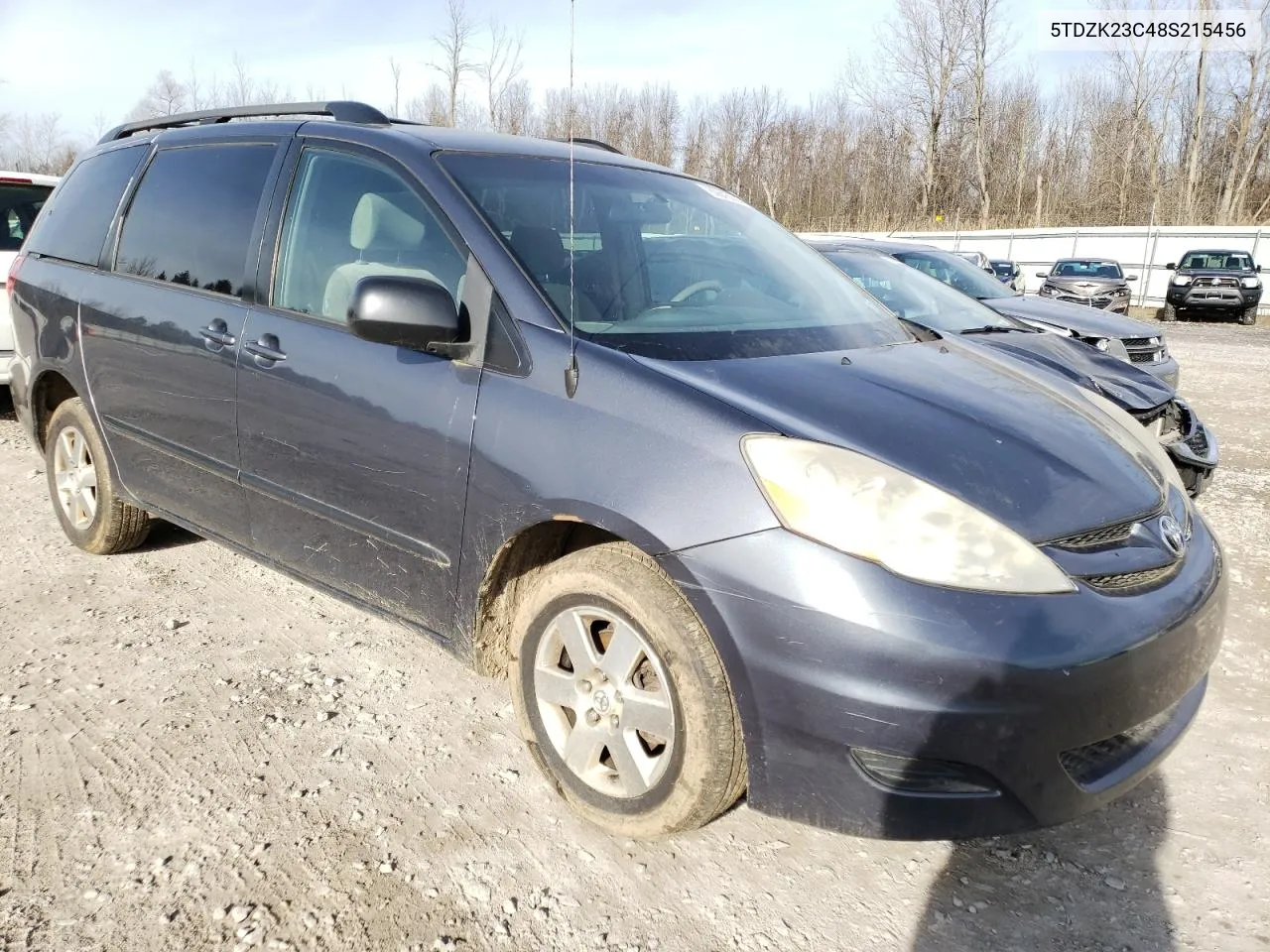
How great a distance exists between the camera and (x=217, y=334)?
10.3 feet

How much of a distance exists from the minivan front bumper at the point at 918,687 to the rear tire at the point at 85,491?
3.01 meters

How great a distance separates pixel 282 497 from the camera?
3.00 m

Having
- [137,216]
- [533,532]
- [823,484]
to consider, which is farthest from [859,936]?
[137,216]

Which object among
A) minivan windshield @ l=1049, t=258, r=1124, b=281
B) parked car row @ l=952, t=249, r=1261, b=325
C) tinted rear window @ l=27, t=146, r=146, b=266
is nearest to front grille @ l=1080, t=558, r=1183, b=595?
tinted rear window @ l=27, t=146, r=146, b=266

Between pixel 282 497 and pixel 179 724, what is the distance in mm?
747

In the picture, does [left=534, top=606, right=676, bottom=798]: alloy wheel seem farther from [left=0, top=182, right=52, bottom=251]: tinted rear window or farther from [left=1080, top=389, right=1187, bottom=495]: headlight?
[left=0, top=182, right=52, bottom=251]: tinted rear window

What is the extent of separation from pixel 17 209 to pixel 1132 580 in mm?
8011

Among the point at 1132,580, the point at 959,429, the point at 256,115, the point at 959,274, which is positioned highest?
the point at 256,115

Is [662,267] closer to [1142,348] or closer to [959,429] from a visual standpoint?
[959,429]

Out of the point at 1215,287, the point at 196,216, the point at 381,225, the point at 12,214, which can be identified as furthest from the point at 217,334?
the point at 1215,287

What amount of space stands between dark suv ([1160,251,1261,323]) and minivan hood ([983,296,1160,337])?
577 inches

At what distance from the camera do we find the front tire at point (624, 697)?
206 centimetres

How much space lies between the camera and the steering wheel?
277 cm

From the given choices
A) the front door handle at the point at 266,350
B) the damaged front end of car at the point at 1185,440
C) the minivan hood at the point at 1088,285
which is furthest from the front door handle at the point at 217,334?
the minivan hood at the point at 1088,285
